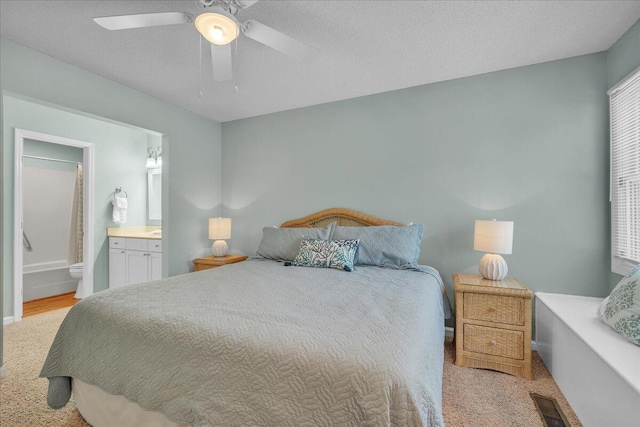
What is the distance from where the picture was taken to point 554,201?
2514 millimetres

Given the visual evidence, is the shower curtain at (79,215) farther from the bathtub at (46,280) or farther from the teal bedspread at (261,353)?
the teal bedspread at (261,353)

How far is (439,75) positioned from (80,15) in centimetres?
283

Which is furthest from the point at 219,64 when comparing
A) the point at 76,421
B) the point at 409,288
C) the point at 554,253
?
the point at 554,253

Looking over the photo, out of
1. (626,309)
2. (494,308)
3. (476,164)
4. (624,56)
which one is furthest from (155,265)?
(624,56)

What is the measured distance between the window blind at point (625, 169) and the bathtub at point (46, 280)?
6675 millimetres

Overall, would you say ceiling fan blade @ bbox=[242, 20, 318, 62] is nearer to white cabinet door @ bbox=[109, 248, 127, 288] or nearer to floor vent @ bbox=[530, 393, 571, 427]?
floor vent @ bbox=[530, 393, 571, 427]

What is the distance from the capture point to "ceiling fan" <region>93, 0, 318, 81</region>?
151 cm

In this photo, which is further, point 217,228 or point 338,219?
point 217,228

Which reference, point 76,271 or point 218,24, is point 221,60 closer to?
point 218,24

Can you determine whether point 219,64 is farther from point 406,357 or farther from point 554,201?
point 554,201

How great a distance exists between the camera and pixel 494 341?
2.19m

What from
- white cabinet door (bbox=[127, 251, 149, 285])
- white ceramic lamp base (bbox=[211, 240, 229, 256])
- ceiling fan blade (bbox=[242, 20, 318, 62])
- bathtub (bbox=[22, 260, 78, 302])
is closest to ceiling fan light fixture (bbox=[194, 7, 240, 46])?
ceiling fan blade (bbox=[242, 20, 318, 62])

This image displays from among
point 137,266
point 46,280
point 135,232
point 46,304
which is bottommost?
point 46,304

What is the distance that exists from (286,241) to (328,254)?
0.58m
